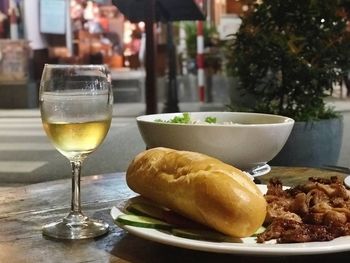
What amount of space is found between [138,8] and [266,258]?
9.27 feet

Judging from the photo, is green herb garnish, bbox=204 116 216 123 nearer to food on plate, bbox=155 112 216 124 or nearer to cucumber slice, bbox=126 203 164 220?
food on plate, bbox=155 112 216 124

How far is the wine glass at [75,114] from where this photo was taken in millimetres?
868

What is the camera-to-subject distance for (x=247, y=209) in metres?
0.71

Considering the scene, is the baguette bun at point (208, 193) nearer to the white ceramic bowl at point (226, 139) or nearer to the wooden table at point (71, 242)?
the wooden table at point (71, 242)

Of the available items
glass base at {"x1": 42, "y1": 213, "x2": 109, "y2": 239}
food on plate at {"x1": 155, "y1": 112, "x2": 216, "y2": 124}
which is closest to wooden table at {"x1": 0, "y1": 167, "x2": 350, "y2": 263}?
glass base at {"x1": 42, "y1": 213, "x2": 109, "y2": 239}

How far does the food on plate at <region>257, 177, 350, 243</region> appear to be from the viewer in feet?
2.39

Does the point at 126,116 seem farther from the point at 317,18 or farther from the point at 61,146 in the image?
the point at 61,146

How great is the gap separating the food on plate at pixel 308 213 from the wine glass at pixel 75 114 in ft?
0.77

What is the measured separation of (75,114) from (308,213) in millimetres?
340

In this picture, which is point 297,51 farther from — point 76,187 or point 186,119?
point 76,187

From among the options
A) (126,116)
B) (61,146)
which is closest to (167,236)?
(61,146)

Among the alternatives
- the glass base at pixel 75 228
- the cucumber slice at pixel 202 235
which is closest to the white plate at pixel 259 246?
the cucumber slice at pixel 202 235

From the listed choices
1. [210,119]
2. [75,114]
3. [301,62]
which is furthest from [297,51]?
[75,114]

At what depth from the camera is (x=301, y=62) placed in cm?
218
